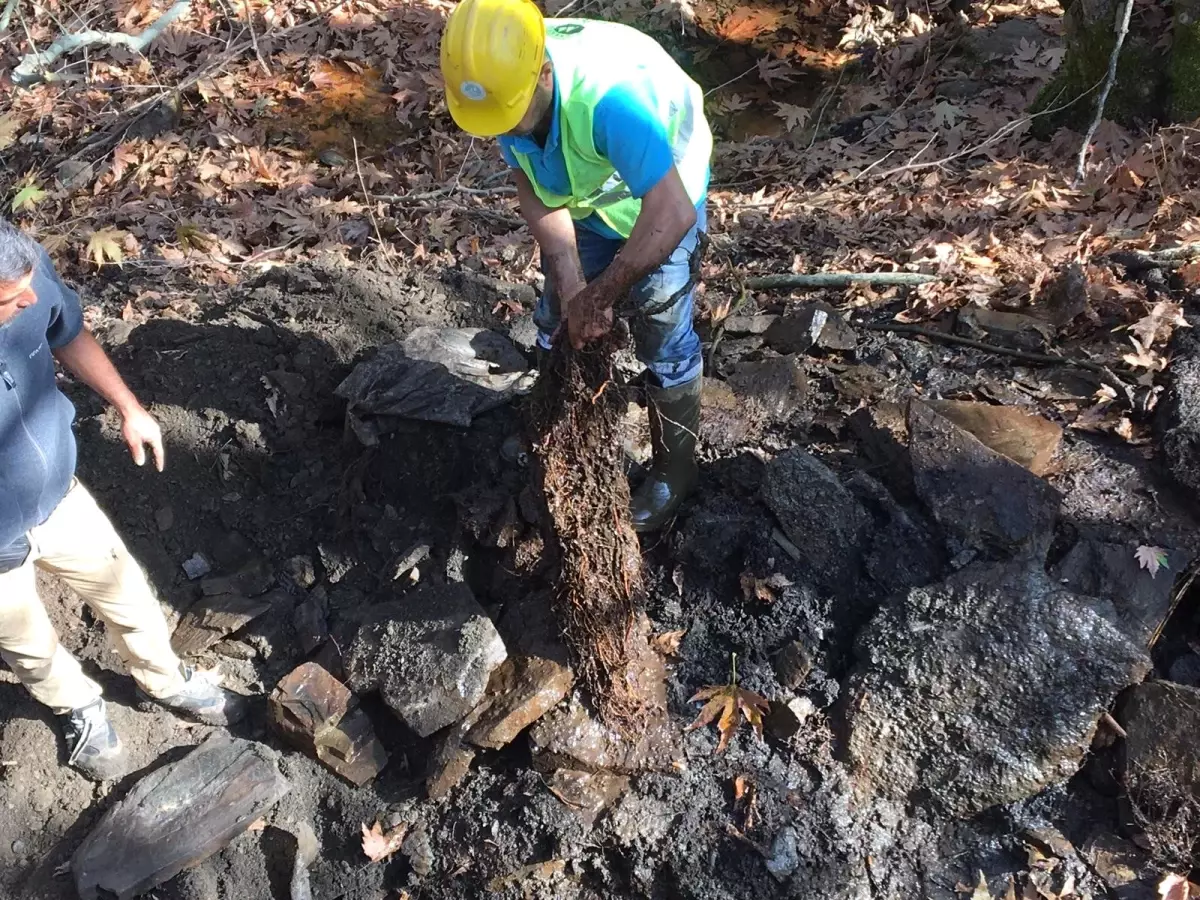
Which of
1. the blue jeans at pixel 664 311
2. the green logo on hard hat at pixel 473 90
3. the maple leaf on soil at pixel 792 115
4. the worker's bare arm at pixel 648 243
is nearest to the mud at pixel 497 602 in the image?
the blue jeans at pixel 664 311

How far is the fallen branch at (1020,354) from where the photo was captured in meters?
3.97

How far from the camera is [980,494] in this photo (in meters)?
3.45

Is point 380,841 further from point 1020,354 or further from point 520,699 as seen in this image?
point 1020,354

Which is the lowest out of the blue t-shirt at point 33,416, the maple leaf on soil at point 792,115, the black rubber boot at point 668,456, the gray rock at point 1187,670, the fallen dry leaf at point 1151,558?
the gray rock at point 1187,670

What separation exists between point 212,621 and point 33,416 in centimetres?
145

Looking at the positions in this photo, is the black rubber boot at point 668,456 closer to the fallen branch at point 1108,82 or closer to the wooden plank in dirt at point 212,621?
the wooden plank in dirt at point 212,621

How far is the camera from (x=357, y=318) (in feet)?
15.4

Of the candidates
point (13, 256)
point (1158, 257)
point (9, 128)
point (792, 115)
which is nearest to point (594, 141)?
point (13, 256)

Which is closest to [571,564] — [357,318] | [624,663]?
[624,663]

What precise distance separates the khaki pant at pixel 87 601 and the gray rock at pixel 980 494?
3.07 meters

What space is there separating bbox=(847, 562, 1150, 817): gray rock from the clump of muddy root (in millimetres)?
888

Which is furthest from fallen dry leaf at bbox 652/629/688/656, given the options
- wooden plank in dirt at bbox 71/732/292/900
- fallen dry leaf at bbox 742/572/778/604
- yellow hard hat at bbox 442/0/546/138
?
yellow hard hat at bbox 442/0/546/138

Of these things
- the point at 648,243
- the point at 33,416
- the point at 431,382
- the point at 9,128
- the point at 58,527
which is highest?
the point at 648,243

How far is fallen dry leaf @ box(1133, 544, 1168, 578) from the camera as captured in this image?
3.31m
